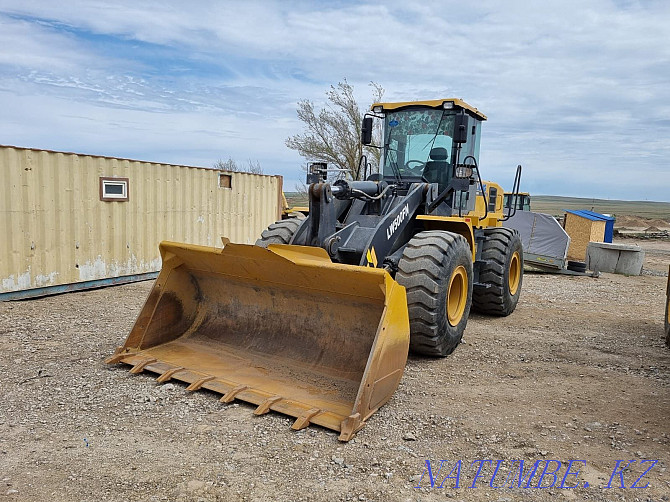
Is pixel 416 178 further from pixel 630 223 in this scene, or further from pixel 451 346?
pixel 630 223

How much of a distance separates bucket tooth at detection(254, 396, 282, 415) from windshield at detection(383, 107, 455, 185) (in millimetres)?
3686

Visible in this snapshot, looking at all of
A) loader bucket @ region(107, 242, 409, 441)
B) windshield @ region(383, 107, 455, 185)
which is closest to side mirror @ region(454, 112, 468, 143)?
windshield @ region(383, 107, 455, 185)

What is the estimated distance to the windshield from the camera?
260 inches

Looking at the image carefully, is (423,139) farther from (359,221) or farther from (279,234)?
(279,234)

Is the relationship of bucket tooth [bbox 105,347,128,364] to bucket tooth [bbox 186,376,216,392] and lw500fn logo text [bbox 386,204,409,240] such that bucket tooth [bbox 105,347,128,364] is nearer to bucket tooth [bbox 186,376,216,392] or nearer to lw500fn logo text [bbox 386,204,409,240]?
bucket tooth [bbox 186,376,216,392]

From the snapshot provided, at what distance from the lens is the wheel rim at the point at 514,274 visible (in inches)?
312

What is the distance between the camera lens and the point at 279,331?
4914 mm

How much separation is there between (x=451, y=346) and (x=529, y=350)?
3.52ft

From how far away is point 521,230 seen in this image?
15680 mm

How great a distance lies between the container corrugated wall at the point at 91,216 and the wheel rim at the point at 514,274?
20.5 ft

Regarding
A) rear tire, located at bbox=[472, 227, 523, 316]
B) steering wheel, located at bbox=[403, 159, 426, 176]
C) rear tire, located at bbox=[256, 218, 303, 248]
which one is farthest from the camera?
rear tire, located at bbox=[472, 227, 523, 316]

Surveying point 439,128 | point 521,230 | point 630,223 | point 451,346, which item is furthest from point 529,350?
point 630,223

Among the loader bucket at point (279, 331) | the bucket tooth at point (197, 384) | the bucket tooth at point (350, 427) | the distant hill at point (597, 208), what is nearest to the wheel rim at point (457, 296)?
the loader bucket at point (279, 331)

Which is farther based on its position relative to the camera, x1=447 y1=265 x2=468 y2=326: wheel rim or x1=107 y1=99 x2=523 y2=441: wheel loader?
x1=447 y1=265 x2=468 y2=326: wheel rim
